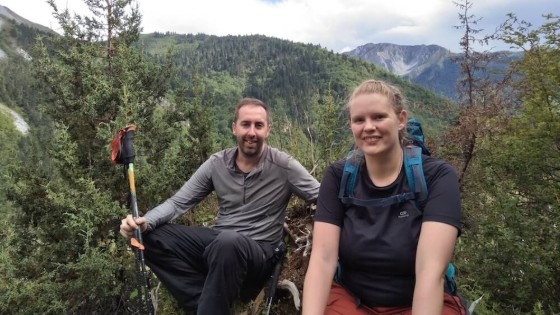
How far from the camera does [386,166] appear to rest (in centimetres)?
246

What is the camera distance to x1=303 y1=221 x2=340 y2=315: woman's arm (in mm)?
2418

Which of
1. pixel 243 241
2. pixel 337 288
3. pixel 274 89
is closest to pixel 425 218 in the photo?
pixel 337 288

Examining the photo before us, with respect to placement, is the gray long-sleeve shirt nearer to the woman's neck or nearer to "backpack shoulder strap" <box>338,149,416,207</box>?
"backpack shoulder strap" <box>338,149,416,207</box>

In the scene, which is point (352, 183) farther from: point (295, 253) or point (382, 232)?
point (295, 253)

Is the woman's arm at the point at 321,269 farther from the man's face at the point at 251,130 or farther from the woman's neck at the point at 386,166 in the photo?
the man's face at the point at 251,130

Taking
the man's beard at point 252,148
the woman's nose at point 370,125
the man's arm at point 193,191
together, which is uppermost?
the woman's nose at point 370,125

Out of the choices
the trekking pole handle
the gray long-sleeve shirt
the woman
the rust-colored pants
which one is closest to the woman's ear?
the woman

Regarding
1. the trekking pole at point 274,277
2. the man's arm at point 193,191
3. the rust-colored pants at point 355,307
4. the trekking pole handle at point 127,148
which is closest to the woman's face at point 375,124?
the rust-colored pants at point 355,307

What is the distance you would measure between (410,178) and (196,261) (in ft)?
6.56

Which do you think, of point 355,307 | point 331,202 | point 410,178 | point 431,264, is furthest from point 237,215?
point 431,264

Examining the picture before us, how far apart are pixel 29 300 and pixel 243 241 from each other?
855 centimetres

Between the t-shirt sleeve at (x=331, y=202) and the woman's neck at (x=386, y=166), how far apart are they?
0.22 meters

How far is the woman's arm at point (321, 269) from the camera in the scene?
242cm

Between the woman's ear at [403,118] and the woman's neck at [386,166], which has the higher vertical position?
the woman's ear at [403,118]
